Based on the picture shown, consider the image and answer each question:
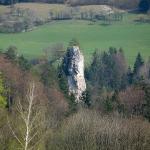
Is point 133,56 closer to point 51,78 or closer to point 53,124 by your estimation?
point 51,78

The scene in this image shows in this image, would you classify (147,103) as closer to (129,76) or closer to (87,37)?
(129,76)

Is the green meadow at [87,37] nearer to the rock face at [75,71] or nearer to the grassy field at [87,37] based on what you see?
the grassy field at [87,37]

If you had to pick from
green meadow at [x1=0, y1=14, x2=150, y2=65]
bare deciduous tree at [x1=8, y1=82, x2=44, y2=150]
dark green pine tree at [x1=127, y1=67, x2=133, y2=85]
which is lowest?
dark green pine tree at [x1=127, y1=67, x2=133, y2=85]

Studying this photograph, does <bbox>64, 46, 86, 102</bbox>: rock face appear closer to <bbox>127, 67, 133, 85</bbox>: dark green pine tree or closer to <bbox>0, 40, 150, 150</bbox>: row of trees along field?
<bbox>0, 40, 150, 150</bbox>: row of trees along field

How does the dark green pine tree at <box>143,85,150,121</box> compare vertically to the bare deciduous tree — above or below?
below

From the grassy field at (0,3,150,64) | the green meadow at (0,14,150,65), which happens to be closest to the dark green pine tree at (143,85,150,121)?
the green meadow at (0,14,150,65)

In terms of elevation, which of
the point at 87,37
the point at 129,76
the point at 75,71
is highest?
the point at 75,71

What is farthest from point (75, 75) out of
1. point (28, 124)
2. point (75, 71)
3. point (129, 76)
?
point (28, 124)
